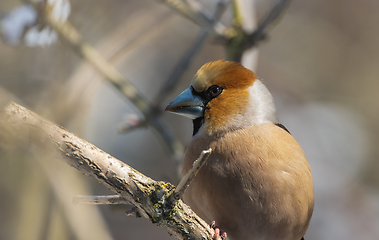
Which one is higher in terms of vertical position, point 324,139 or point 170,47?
point 324,139

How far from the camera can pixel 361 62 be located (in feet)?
29.0

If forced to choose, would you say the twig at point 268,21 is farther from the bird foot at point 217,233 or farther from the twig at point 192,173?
the twig at point 192,173

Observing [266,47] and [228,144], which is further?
[266,47]

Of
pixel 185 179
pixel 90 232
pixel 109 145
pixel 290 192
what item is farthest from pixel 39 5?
pixel 109 145

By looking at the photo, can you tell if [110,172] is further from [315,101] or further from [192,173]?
[315,101]

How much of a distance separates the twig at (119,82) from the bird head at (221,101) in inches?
33.9

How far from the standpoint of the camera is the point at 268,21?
12.1 ft

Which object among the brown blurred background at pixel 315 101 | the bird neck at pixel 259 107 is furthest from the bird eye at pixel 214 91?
the brown blurred background at pixel 315 101

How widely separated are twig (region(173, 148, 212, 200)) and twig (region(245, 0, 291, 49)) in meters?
2.24

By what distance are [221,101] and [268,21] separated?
1063 millimetres

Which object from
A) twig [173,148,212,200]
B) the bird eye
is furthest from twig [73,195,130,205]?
the bird eye

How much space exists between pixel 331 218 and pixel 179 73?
5212mm

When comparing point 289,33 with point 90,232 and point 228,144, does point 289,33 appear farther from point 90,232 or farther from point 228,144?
point 90,232

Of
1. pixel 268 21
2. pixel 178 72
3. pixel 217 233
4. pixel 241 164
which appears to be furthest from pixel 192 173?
pixel 178 72
